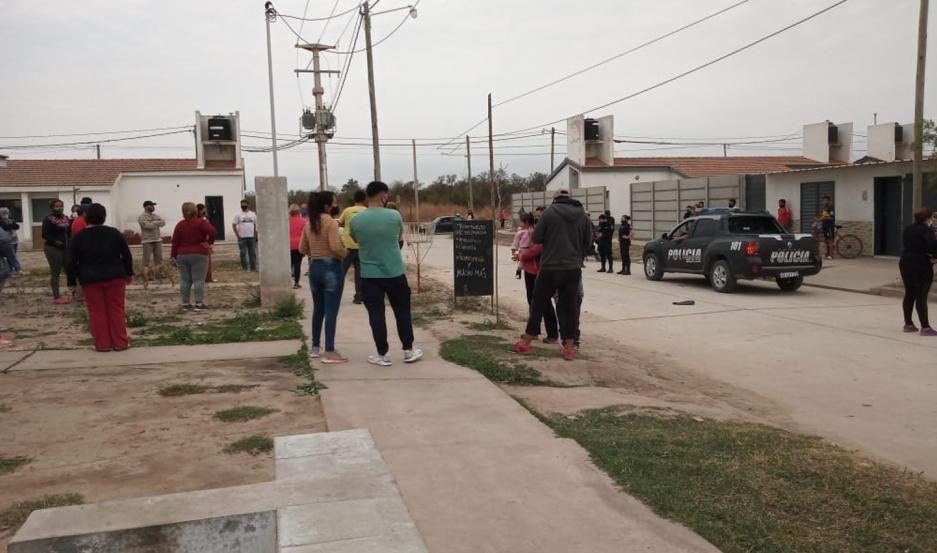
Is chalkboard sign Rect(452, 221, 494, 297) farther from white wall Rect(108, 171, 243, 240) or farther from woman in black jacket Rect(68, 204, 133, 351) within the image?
white wall Rect(108, 171, 243, 240)

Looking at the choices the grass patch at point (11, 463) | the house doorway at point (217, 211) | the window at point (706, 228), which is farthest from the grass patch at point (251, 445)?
the house doorway at point (217, 211)

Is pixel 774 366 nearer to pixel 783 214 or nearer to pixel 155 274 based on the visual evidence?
pixel 155 274

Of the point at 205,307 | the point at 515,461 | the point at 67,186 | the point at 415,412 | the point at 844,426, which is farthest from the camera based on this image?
the point at 67,186

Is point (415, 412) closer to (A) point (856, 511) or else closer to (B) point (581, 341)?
(A) point (856, 511)

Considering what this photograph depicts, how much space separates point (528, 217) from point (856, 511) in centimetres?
687

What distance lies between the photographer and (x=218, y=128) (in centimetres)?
4275

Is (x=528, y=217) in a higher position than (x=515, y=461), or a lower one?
higher

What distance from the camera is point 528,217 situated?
10328 mm

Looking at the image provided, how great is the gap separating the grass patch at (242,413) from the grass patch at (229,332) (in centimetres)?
313

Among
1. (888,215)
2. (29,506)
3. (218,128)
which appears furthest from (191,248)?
(218,128)

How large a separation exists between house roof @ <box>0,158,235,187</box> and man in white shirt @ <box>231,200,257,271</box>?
23.6 meters

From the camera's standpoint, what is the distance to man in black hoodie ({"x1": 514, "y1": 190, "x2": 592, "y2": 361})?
799 centimetres

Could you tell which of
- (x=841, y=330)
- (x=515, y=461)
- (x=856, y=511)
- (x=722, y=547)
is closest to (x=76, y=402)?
(x=515, y=461)

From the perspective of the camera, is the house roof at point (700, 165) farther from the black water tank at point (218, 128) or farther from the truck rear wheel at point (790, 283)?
the truck rear wheel at point (790, 283)
